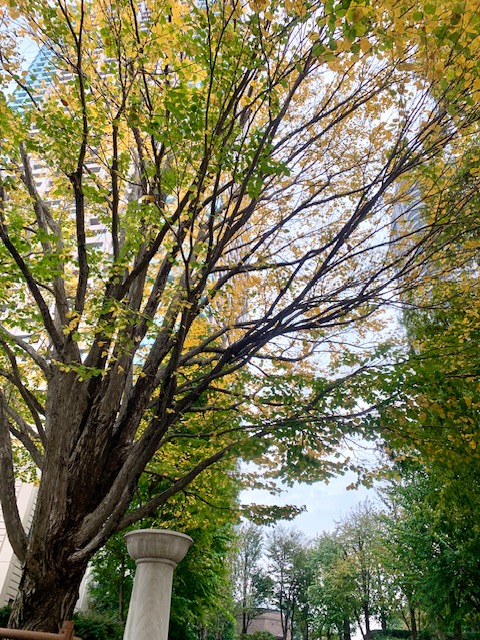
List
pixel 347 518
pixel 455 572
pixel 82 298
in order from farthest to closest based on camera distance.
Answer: pixel 347 518 < pixel 455 572 < pixel 82 298

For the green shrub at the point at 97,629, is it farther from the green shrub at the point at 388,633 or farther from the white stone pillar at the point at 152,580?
the green shrub at the point at 388,633

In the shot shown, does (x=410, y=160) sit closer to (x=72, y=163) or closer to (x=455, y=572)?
(x=72, y=163)

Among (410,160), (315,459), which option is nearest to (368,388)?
(315,459)

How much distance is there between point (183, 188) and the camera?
17.2 ft

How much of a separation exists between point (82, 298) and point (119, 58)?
239cm

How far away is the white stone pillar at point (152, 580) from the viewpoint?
459 cm

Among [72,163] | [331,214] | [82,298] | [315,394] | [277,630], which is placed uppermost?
[331,214]

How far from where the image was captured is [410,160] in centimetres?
430

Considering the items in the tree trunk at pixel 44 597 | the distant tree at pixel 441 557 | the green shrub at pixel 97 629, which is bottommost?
the green shrub at pixel 97 629

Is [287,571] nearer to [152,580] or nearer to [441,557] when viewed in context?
[441,557]

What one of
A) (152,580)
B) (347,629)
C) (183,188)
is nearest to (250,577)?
(347,629)

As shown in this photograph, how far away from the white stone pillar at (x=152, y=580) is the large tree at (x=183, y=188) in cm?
32

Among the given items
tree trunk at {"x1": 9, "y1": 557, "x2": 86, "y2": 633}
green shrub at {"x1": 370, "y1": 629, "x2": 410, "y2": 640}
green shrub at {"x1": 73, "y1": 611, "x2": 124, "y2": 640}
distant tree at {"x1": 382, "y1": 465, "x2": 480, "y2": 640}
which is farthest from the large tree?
green shrub at {"x1": 370, "y1": 629, "x2": 410, "y2": 640}

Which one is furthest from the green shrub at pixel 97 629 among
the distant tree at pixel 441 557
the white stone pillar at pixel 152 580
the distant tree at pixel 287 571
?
the distant tree at pixel 287 571
